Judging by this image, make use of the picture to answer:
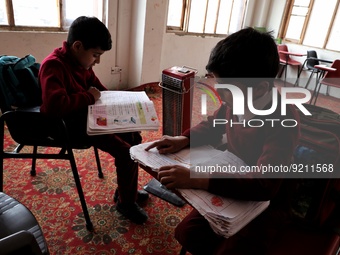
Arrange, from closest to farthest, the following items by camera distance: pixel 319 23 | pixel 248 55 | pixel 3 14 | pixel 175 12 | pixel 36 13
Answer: pixel 248 55
pixel 3 14
pixel 36 13
pixel 175 12
pixel 319 23

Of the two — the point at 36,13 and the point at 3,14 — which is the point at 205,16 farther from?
the point at 3,14

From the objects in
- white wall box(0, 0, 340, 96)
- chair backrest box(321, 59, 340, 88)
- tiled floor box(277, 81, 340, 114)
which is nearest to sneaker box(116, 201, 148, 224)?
white wall box(0, 0, 340, 96)

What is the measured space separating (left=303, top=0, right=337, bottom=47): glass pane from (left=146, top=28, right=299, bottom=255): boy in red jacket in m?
4.56

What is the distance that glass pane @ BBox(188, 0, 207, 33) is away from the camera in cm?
399

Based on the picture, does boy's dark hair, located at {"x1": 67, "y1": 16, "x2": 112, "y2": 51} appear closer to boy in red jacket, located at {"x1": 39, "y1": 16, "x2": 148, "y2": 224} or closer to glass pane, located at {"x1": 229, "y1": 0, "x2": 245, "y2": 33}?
boy in red jacket, located at {"x1": 39, "y1": 16, "x2": 148, "y2": 224}

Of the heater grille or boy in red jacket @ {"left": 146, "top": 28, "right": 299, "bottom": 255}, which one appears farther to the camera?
the heater grille

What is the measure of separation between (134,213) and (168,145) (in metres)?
0.67

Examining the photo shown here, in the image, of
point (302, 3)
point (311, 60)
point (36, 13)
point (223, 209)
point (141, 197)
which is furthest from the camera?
point (302, 3)

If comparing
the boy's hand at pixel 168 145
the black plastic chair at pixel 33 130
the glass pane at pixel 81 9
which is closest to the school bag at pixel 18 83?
the black plastic chair at pixel 33 130

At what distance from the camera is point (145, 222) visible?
1.41 metres

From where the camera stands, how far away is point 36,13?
249cm

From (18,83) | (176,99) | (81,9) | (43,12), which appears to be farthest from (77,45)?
(81,9)

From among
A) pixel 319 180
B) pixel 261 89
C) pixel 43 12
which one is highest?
pixel 43 12

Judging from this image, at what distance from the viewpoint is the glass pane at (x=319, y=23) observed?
14.3 ft
